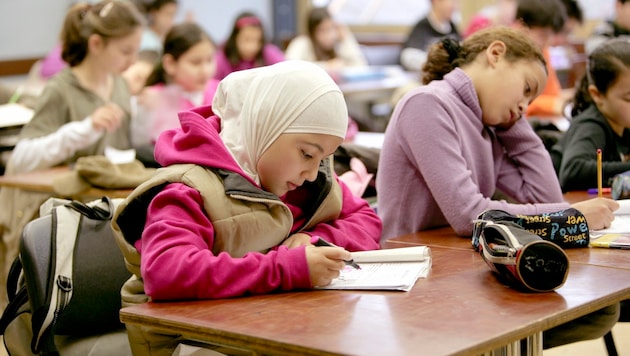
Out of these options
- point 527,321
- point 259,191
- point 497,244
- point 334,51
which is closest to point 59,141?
point 259,191

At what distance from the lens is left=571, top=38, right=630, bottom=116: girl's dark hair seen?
275 cm

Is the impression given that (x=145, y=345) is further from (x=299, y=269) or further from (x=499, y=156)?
(x=499, y=156)

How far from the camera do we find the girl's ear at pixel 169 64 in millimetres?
4188

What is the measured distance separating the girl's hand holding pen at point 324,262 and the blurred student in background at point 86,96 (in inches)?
81.2

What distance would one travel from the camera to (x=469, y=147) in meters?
2.28

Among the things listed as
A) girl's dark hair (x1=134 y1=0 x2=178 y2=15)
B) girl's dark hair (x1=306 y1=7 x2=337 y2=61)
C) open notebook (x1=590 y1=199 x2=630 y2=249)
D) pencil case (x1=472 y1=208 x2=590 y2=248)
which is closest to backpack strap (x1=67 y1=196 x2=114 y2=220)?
pencil case (x1=472 y1=208 x2=590 y2=248)

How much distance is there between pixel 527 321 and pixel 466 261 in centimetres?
44

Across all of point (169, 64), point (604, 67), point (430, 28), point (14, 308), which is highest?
point (604, 67)

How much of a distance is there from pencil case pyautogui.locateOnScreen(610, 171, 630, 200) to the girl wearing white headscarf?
3.48ft

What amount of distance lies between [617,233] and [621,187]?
0.50 m

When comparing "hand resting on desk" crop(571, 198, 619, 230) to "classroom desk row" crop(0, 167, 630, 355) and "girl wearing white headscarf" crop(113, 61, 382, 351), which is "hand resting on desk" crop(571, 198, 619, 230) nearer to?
"classroom desk row" crop(0, 167, 630, 355)

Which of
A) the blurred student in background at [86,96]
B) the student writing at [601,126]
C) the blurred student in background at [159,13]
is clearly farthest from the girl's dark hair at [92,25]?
the blurred student in background at [159,13]

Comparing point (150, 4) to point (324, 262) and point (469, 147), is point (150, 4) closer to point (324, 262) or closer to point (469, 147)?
point (469, 147)

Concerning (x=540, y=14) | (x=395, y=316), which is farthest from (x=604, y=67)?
(x=395, y=316)
